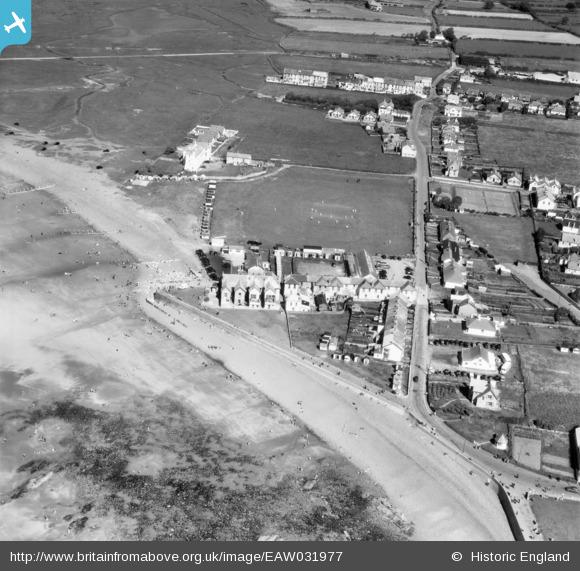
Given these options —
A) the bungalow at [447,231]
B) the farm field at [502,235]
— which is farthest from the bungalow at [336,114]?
the bungalow at [447,231]

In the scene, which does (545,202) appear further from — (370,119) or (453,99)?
(453,99)

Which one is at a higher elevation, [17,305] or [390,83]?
[390,83]

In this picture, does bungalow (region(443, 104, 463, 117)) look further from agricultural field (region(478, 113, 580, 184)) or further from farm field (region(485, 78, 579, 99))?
farm field (region(485, 78, 579, 99))

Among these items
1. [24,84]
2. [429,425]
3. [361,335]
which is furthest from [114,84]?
[429,425]

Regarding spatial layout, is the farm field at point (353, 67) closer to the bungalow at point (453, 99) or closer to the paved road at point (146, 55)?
the paved road at point (146, 55)

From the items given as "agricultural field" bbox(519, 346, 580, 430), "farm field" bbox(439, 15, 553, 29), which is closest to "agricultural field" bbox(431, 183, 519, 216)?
"agricultural field" bbox(519, 346, 580, 430)

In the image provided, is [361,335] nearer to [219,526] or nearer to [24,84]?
[219,526]

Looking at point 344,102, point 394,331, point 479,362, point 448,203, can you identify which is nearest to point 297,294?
point 394,331
